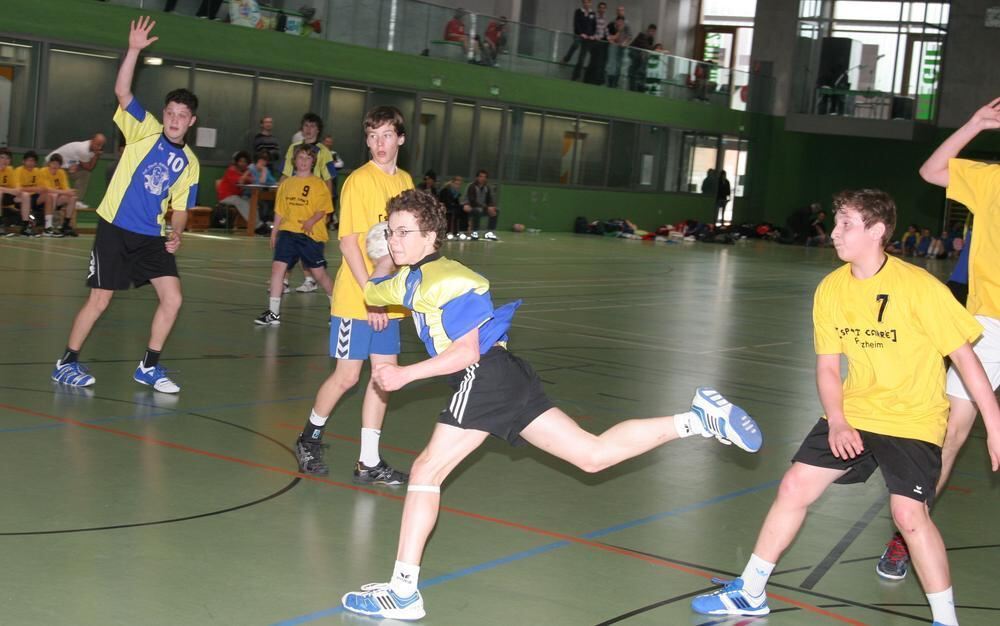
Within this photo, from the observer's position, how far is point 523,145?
1298 inches

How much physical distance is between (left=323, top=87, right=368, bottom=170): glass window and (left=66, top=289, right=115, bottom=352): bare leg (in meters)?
19.2

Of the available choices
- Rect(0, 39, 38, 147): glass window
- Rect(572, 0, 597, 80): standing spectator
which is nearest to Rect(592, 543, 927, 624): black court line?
Rect(0, 39, 38, 147): glass window

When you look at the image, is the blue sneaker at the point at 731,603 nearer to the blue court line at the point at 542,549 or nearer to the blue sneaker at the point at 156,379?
the blue court line at the point at 542,549

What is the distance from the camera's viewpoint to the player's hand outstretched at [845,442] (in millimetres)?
4328

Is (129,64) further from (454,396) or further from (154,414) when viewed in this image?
(454,396)

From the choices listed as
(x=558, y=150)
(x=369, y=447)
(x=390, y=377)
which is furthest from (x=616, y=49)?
(x=390, y=377)

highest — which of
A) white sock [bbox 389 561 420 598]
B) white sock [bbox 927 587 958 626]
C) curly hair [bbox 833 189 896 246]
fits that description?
curly hair [bbox 833 189 896 246]

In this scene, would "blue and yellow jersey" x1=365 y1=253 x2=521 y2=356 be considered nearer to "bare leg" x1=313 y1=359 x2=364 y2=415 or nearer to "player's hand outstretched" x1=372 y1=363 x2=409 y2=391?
"player's hand outstretched" x1=372 y1=363 x2=409 y2=391

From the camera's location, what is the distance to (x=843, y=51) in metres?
39.0

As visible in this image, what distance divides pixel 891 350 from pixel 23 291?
33.3 feet

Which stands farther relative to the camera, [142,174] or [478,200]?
[478,200]

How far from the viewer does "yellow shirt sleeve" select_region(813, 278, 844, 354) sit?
457 cm

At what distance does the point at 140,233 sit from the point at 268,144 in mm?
16528

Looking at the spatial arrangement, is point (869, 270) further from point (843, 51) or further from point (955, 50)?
point (955, 50)
